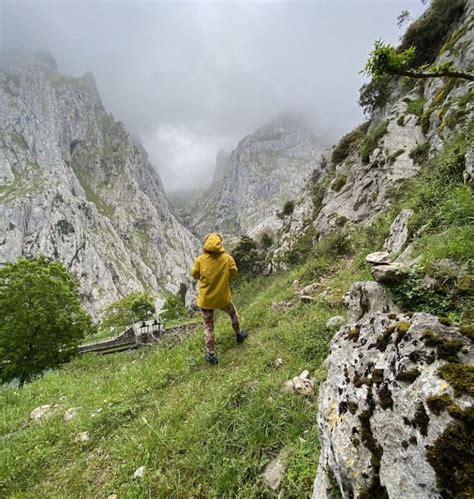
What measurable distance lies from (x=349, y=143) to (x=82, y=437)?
92.8 ft

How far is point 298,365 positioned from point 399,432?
10.0 ft

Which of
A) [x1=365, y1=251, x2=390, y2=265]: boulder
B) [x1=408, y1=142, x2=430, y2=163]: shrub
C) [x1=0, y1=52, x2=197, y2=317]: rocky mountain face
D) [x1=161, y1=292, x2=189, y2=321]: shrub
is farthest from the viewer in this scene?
[x1=0, y1=52, x2=197, y2=317]: rocky mountain face

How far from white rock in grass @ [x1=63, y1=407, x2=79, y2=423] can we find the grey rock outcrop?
5.29 metres

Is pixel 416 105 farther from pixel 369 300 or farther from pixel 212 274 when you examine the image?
pixel 369 300

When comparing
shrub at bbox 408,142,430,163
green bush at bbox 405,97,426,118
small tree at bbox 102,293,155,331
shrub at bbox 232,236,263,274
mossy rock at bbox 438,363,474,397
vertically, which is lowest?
small tree at bbox 102,293,155,331

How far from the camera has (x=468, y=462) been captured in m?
1.32

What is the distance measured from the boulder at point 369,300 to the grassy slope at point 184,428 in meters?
1.04

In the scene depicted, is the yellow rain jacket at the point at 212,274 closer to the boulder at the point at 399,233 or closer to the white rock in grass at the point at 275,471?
the white rock in grass at the point at 275,471

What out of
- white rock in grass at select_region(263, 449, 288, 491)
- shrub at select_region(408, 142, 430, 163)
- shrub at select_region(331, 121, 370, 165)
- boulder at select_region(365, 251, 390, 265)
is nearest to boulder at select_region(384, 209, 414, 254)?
boulder at select_region(365, 251, 390, 265)

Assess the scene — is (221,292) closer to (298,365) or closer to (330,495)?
(298,365)

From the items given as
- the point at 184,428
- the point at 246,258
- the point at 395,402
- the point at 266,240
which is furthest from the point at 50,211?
the point at 395,402

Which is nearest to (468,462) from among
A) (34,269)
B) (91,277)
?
(34,269)

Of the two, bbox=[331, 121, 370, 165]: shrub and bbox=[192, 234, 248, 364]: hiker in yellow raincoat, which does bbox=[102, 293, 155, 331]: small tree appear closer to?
bbox=[331, 121, 370, 165]: shrub

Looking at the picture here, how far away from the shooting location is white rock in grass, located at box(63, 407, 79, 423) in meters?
5.47
